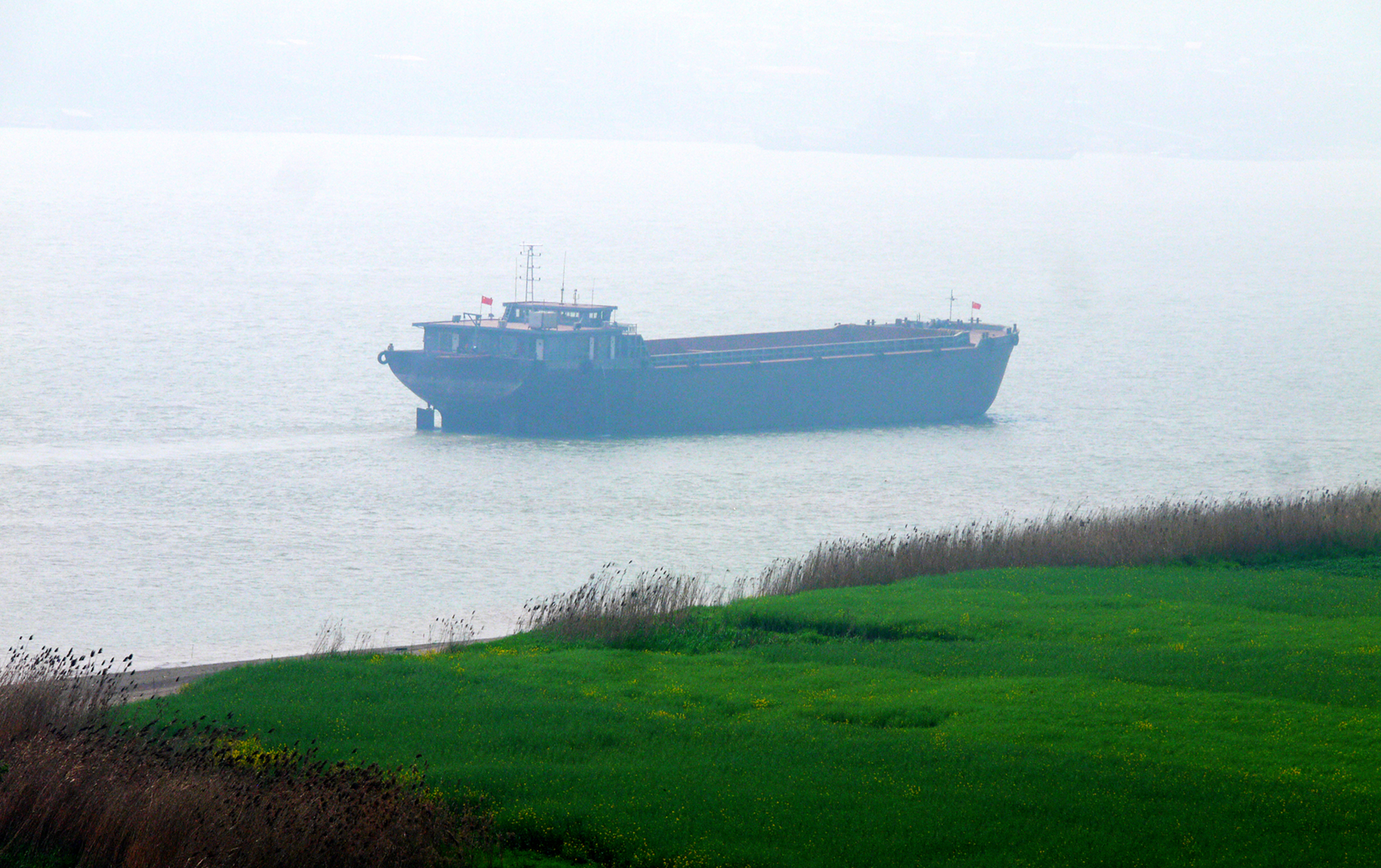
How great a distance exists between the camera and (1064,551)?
31438mm

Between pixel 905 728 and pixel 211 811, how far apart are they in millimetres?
8068

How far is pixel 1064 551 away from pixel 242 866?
2276cm

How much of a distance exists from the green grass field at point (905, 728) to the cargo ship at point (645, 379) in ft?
132

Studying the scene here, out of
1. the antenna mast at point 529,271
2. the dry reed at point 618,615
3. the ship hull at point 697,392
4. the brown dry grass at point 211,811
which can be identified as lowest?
the dry reed at point 618,615

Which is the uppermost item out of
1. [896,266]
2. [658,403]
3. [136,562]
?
[896,266]

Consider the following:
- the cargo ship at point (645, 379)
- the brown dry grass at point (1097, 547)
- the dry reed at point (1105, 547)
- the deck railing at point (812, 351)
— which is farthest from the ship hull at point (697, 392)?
the dry reed at point (1105, 547)

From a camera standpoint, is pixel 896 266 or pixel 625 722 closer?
pixel 625 722

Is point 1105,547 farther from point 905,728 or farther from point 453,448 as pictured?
point 453,448

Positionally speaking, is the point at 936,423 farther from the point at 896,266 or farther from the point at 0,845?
the point at 896,266

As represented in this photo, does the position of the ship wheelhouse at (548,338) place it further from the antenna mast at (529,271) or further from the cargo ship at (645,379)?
the antenna mast at (529,271)

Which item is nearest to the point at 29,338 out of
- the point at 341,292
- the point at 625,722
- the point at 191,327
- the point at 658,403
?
the point at 191,327

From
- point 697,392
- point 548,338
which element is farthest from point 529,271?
point 697,392

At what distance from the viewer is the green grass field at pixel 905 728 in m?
13.3

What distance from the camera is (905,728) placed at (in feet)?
55.9
